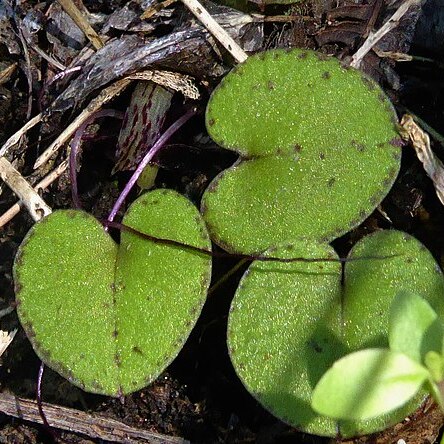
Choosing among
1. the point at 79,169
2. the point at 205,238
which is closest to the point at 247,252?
the point at 205,238

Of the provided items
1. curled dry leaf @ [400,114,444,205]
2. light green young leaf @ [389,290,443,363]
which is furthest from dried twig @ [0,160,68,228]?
light green young leaf @ [389,290,443,363]

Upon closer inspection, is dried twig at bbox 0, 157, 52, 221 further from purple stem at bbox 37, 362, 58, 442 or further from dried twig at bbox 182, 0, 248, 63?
dried twig at bbox 182, 0, 248, 63

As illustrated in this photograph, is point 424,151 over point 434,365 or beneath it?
beneath

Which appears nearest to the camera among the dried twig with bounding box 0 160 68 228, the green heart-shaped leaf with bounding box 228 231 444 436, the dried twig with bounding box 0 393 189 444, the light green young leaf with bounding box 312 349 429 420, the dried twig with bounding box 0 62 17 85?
the light green young leaf with bounding box 312 349 429 420

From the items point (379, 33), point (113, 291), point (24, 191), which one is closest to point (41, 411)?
point (113, 291)

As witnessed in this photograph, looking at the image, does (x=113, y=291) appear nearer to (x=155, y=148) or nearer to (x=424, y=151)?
(x=155, y=148)

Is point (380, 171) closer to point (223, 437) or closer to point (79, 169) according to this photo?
point (223, 437)
